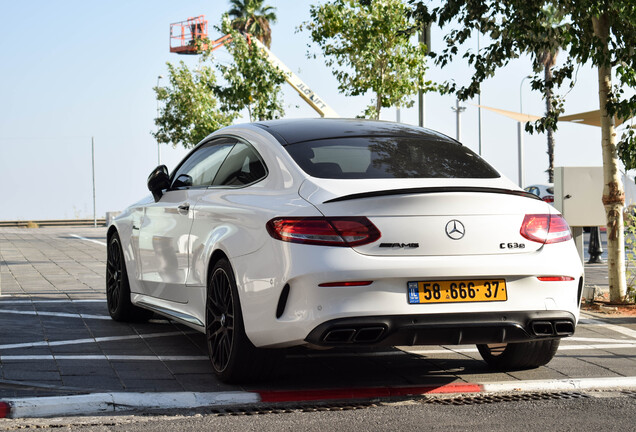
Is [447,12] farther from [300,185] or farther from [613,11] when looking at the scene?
[300,185]

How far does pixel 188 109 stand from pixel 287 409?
36.5 m

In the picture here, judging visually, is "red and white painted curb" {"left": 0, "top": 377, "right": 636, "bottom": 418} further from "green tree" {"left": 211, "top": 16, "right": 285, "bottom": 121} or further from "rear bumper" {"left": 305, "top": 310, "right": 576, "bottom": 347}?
"green tree" {"left": 211, "top": 16, "right": 285, "bottom": 121}

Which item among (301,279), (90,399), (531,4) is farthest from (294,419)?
(531,4)

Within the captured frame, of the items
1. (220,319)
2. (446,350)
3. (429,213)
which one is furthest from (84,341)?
(429,213)

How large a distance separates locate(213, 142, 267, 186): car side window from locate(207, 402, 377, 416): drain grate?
147cm

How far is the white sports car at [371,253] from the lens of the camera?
5.02 metres

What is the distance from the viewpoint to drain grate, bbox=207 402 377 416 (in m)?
5.08

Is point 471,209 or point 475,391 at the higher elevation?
point 471,209

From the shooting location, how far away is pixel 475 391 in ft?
18.7

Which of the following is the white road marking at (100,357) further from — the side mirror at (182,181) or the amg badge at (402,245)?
the amg badge at (402,245)

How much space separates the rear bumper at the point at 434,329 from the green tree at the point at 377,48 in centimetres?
1649

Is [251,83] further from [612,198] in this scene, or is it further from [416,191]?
[416,191]

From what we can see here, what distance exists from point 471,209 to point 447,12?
239 inches

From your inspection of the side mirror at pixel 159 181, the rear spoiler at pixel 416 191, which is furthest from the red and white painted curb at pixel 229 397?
the side mirror at pixel 159 181
